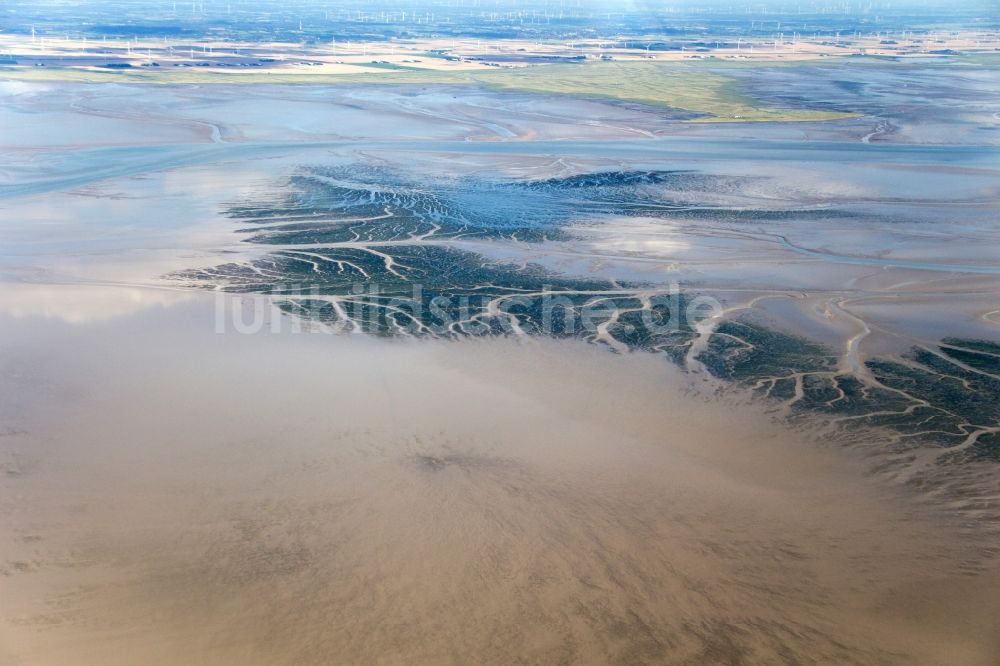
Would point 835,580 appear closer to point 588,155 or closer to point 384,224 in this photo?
point 384,224

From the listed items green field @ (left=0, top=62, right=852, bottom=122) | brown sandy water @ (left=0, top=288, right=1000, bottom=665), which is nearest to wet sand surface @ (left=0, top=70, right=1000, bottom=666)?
brown sandy water @ (left=0, top=288, right=1000, bottom=665)

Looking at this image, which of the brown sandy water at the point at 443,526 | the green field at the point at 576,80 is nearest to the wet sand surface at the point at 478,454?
the brown sandy water at the point at 443,526

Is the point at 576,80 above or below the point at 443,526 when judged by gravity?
above

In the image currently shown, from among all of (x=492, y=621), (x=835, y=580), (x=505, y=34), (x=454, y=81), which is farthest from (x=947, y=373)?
(x=505, y=34)

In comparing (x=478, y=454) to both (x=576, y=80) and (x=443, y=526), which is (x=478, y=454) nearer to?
(x=443, y=526)

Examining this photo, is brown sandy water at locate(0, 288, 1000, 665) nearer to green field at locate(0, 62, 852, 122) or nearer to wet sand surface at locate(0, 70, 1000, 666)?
wet sand surface at locate(0, 70, 1000, 666)

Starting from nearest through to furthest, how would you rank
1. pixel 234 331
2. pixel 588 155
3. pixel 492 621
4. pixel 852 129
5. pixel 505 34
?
pixel 492 621
pixel 234 331
pixel 588 155
pixel 852 129
pixel 505 34

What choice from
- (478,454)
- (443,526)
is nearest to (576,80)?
(478,454)
